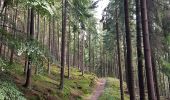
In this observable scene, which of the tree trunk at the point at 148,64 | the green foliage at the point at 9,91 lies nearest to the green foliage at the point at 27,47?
the green foliage at the point at 9,91

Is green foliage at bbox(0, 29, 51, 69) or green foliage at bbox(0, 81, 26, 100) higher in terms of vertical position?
green foliage at bbox(0, 29, 51, 69)

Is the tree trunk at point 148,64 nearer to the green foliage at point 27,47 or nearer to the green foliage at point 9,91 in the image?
the green foliage at point 27,47

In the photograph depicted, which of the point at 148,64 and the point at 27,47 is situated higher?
the point at 27,47

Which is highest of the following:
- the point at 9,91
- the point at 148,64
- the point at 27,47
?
the point at 27,47

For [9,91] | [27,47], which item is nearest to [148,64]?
[27,47]

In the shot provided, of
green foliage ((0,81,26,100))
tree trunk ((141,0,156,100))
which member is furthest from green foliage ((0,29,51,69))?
tree trunk ((141,0,156,100))

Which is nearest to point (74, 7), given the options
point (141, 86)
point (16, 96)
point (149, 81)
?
point (141, 86)

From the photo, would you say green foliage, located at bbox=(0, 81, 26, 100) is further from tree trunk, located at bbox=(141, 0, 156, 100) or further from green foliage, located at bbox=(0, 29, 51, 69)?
tree trunk, located at bbox=(141, 0, 156, 100)

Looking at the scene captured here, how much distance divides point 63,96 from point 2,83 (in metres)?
15.1

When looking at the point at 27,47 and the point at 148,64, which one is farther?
the point at 148,64

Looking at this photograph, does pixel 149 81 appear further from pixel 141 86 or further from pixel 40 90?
pixel 40 90

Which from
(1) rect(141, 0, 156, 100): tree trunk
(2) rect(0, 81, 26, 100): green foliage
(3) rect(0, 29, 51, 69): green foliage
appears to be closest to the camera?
(2) rect(0, 81, 26, 100): green foliage

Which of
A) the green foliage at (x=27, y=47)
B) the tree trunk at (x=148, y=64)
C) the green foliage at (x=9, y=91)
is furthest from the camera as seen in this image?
the tree trunk at (x=148, y=64)

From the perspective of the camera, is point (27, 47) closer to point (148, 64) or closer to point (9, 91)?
point (9, 91)
